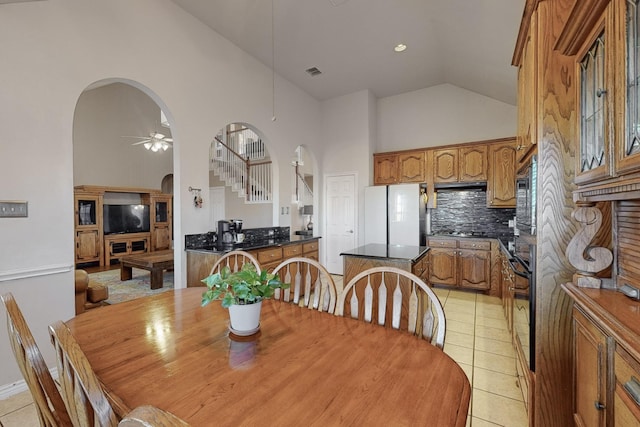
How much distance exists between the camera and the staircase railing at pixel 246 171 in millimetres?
6715

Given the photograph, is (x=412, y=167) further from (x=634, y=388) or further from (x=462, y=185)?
(x=634, y=388)

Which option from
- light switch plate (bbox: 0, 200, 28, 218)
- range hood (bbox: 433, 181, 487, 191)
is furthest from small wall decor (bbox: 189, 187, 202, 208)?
range hood (bbox: 433, 181, 487, 191)

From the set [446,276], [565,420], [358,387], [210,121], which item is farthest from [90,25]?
[446,276]

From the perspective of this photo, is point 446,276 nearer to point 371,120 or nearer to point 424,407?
point 371,120

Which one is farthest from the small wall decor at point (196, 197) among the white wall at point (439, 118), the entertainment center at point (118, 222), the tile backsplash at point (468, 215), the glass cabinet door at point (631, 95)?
the entertainment center at point (118, 222)

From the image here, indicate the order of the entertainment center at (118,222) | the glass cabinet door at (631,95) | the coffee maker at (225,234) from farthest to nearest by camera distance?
the entertainment center at (118,222) < the coffee maker at (225,234) < the glass cabinet door at (631,95)

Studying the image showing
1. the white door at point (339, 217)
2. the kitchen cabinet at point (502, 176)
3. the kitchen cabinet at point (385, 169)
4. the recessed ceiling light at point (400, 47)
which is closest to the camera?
the recessed ceiling light at point (400, 47)

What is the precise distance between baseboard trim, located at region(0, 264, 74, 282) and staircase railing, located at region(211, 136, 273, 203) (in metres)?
4.41

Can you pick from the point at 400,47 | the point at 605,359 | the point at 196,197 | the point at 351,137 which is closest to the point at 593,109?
the point at 605,359

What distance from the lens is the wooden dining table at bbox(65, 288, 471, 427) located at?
2.50 ft

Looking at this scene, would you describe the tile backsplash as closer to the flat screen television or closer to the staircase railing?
the staircase railing

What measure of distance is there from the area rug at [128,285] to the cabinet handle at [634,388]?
500cm

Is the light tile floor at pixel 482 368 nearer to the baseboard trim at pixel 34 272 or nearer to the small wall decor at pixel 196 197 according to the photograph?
the baseboard trim at pixel 34 272

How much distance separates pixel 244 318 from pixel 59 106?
2449mm
